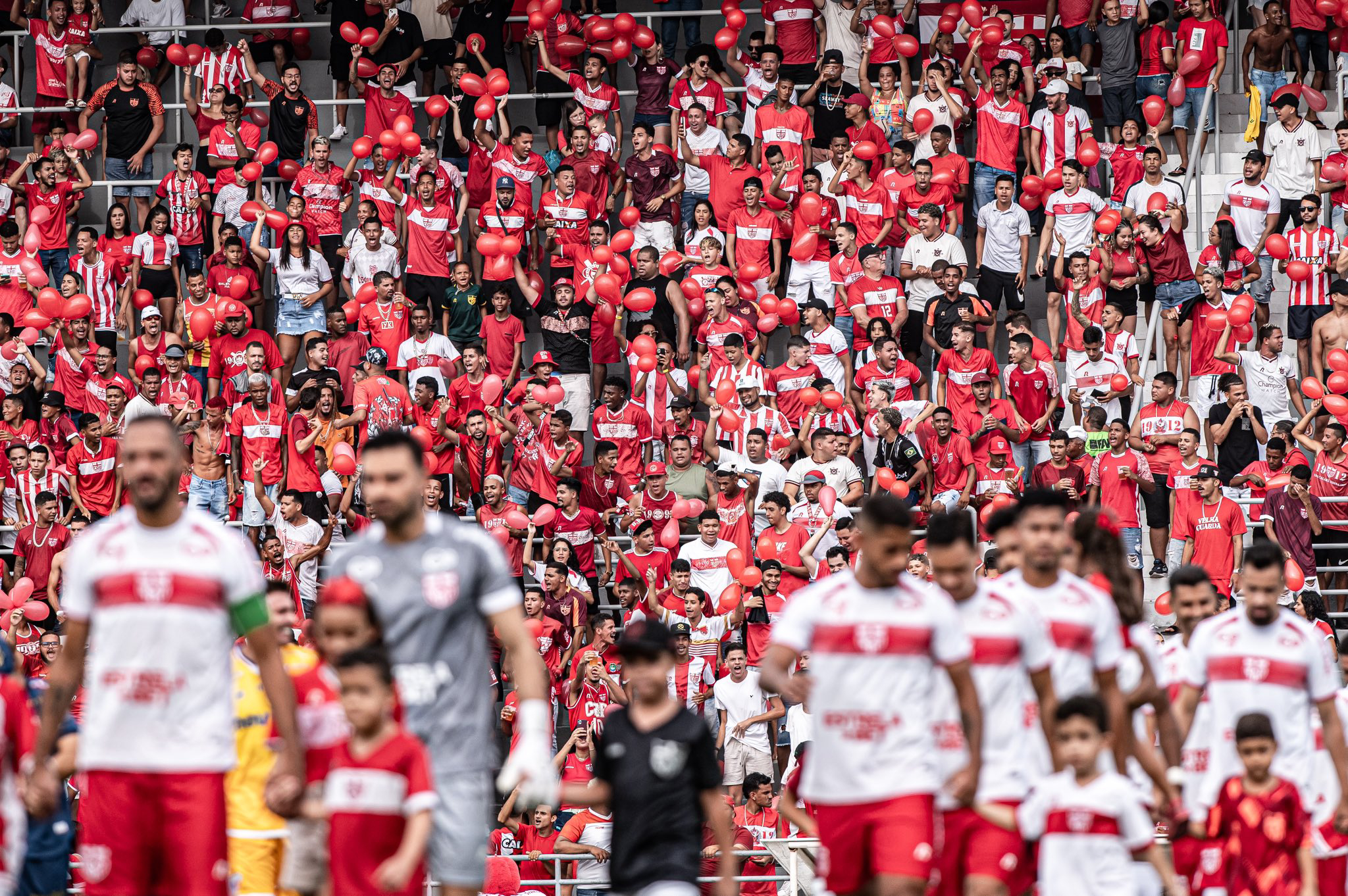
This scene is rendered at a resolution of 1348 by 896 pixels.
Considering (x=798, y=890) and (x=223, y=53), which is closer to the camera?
(x=798, y=890)

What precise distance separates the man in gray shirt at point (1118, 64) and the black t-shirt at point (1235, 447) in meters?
4.10

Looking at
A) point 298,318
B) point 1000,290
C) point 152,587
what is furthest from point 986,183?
point 152,587

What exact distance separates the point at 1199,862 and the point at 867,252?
1236 cm

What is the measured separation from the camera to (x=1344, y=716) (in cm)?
1045

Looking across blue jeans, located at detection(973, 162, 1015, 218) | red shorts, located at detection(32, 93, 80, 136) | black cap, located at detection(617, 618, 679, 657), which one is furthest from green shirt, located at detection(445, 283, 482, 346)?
black cap, located at detection(617, 618, 679, 657)

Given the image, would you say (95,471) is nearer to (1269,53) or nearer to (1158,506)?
(1158,506)

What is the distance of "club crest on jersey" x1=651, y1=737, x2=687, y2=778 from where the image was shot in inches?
325

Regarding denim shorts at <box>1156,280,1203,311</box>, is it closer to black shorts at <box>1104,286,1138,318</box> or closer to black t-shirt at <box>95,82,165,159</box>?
black shorts at <box>1104,286,1138,318</box>

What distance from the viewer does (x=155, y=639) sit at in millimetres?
7191

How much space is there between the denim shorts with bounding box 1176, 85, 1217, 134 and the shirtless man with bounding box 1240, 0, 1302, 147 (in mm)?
522

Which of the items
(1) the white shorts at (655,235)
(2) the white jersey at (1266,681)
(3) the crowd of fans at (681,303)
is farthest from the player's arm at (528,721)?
(1) the white shorts at (655,235)

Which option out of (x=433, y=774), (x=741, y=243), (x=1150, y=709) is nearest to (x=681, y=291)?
(x=741, y=243)

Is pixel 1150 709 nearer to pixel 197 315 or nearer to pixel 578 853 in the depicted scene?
pixel 578 853

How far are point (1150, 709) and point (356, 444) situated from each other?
426 inches
